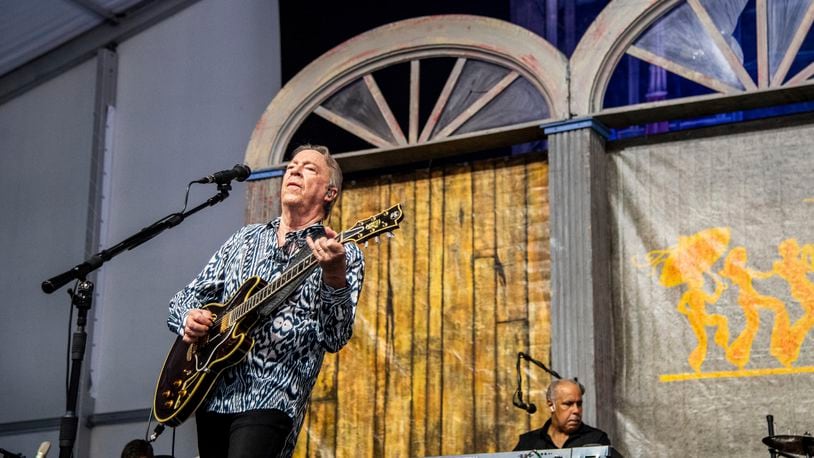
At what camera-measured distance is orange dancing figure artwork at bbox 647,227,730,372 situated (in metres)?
6.57

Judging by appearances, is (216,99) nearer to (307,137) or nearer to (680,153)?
(307,137)

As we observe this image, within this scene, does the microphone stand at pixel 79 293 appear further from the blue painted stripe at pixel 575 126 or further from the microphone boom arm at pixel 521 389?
the blue painted stripe at pixel 575 126

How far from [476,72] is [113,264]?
148 inches

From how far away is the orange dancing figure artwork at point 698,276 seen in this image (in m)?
6.57

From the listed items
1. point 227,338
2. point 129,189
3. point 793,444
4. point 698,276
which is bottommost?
point 793,444

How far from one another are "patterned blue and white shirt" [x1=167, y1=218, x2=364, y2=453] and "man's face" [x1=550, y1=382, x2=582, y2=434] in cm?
275

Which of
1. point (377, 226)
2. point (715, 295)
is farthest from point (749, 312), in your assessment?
point (377, 226)

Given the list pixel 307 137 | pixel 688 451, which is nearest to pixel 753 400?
pixel 688 451

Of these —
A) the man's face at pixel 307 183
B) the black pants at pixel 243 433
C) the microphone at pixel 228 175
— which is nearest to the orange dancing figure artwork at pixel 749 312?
the microphone at pixel 228 175

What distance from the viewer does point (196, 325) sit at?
3.64 meters

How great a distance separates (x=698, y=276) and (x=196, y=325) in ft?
12.5

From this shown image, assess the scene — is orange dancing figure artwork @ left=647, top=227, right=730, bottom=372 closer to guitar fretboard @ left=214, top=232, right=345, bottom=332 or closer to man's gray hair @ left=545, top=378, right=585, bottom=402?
man's gray hair @ left=545, top=378, right=585, bottom=402

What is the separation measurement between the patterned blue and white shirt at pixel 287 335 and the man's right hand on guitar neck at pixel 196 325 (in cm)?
13

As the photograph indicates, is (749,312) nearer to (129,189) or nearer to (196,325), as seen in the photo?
(196,325)
